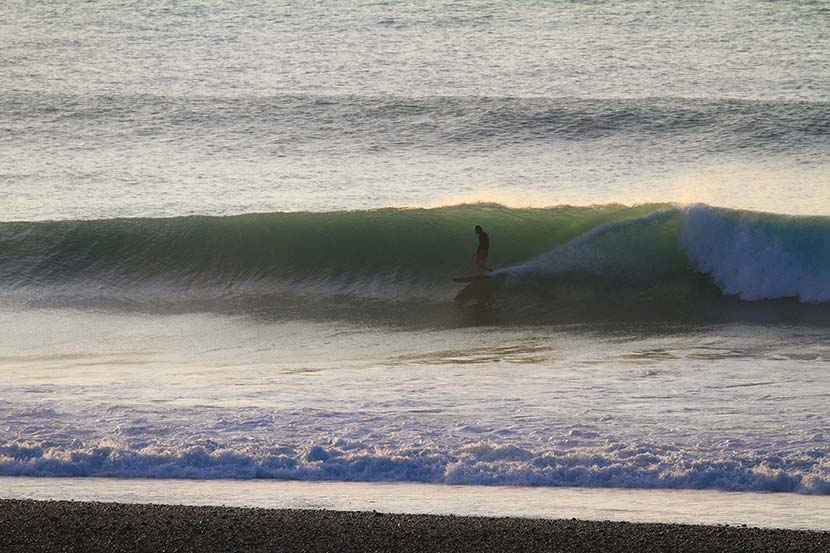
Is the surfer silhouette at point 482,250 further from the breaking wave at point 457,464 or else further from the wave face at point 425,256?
the breaking wave at point 457,464

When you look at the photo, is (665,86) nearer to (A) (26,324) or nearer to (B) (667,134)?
(B) (667,134)

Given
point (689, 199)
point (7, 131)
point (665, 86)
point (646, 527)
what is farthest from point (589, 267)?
point (7, 131)

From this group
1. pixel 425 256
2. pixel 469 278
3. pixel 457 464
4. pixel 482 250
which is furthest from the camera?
pixel 425 256

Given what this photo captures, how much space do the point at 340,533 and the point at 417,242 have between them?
1024 cm

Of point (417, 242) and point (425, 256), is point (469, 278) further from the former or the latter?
point (417, 242)

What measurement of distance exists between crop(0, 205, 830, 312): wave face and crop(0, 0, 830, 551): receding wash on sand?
0.05 metres

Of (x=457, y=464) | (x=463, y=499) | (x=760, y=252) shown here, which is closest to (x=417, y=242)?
(x=760, y=252)

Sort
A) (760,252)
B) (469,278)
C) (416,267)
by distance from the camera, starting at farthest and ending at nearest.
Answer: (416,267) < (469,278) < (760,252)

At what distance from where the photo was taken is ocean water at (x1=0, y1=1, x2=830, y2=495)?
748 cm

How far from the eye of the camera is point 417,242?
15758 mm

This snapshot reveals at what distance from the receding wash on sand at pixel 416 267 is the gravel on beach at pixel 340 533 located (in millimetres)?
28

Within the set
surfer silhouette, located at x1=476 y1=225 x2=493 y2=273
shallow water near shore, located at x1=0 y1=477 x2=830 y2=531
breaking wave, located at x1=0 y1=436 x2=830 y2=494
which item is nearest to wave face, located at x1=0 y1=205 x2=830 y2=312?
surfer silhouette, located at x1=476 y1=225 x2=493 y2=273

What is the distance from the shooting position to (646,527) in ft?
18.7

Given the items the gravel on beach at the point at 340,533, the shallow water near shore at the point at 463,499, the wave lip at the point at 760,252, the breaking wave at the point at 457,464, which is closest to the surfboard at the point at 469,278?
the wave lip at the point at 760,252
